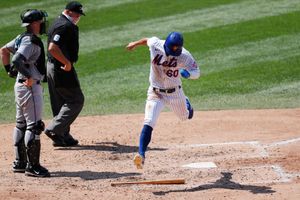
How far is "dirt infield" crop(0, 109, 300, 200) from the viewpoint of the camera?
719 cm

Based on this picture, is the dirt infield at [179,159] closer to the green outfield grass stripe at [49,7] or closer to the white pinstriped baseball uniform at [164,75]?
the white pinstriped baseball uniform at [164,75]

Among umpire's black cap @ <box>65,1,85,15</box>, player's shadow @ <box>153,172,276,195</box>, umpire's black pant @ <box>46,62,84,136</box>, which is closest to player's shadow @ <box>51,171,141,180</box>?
player's shadow @ <box>153,172,276,195</box>

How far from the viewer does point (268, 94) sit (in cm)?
1133

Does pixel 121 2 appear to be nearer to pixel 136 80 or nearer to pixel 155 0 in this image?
pixel 155 0

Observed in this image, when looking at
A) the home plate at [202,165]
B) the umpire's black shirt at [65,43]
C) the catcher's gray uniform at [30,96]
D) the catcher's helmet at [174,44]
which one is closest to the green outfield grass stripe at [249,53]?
the umpire's black shirt at [65,43]

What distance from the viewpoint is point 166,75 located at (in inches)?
315

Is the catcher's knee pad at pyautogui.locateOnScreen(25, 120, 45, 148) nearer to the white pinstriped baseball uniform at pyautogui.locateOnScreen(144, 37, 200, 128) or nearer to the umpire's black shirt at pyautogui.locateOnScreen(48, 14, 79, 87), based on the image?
the white pinstriped baseball uniform at pyautogui.locateOnScreen(144, 37, 200, 128)

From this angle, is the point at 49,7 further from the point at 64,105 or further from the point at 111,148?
the point at 111,148

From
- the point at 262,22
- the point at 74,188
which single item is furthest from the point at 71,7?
the point at 262,22

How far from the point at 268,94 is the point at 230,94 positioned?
586 mm

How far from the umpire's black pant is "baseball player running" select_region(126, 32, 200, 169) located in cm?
134

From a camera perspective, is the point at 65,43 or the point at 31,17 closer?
the point at 31,17

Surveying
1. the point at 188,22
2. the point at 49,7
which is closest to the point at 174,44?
the point at 188,22

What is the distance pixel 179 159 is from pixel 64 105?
170 cm
